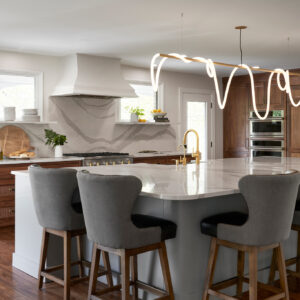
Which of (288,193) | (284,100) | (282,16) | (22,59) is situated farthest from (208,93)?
(288,193)

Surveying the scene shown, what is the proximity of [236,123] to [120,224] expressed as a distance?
654 centimetres

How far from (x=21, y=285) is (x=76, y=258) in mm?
474

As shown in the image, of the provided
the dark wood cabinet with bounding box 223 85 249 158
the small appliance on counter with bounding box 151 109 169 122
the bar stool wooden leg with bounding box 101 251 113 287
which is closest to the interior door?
the dark wood cabinet with bounding box 223 85 249 158

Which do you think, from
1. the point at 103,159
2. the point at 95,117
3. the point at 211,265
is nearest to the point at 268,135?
the point at 95,117

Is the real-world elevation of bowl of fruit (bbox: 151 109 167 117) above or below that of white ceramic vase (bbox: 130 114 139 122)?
above

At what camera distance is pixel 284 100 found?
803cm

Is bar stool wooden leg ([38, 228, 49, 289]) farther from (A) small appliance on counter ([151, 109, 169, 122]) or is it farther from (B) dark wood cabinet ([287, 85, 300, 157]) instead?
(B) dark wood cabinet ([287, 85, 300, 157])

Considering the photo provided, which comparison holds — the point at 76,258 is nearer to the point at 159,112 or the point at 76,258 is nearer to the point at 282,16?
the point at 282,16

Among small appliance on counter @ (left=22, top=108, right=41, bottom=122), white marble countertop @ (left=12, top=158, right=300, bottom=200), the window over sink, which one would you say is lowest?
white marble countertop @ (left=12, top=158, right=300, bottom=200)

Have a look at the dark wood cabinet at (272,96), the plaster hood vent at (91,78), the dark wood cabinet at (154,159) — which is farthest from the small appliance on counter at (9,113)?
the dark wood cabinet at (272,96)

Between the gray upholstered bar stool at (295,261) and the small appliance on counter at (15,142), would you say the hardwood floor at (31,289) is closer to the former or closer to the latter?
the gray upholstered bar stool at (295,261)

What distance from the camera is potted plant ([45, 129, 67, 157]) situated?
6.33 meters

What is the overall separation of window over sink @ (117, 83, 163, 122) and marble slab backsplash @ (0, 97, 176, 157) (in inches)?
8.1

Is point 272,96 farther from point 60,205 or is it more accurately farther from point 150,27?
point 60,205
